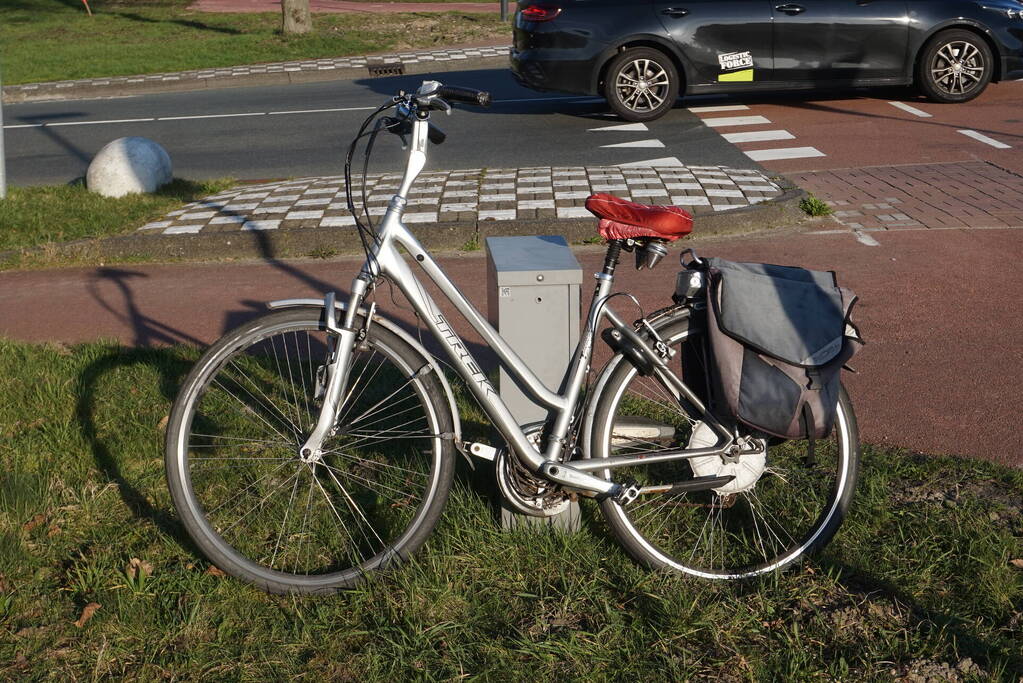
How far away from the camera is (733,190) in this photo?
8758 mm

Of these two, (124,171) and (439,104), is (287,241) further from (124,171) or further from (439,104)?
(439,104)

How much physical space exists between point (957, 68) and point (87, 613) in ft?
38.1

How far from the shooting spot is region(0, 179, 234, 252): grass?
830 centimetres

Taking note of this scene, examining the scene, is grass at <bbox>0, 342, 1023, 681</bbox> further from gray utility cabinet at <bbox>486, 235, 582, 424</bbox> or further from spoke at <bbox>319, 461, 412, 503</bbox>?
gray utility cabinet at <bbox>486, 235, 582, 424</bbox>

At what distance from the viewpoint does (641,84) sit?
12.3 meters

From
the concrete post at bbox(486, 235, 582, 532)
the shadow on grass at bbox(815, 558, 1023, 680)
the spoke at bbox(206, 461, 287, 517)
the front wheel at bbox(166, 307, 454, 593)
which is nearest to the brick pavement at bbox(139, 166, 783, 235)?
the front wheel at bbox(166, 307, 454, 593)

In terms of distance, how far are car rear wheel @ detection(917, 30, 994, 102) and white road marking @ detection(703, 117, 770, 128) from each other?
1.88 m

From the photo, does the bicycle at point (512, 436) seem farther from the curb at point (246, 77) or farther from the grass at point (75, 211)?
Answer: the curb at point (246, 77)

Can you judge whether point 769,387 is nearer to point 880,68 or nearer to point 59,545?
point 59,545

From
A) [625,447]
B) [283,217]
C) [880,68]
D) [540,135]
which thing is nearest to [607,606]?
[625,447]

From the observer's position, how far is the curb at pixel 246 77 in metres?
18.1

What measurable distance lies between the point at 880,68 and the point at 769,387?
1017cm

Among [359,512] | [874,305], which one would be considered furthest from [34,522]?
[874,305]

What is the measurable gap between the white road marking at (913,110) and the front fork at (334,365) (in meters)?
10.0
